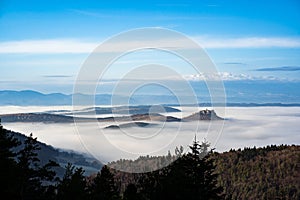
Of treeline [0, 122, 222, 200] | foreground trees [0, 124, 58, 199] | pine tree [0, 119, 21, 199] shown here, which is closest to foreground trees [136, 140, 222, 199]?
treeline [0, 122, 222, 200]

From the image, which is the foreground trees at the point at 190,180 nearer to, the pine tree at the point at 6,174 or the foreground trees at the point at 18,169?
the foreground trees at the point at 18,169

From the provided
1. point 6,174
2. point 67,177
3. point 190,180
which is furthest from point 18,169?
point 67,177

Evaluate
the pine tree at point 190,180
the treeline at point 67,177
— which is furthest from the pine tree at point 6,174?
the pine tree at point 190,180

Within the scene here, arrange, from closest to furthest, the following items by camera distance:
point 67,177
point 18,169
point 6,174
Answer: point 6,174 < point 18,169 < point 67,177

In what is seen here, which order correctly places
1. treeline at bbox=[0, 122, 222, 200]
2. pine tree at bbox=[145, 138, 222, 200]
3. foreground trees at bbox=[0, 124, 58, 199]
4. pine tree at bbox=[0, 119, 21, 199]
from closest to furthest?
pine tree at bbox=[0, 119, 21, 199]
foreground trees at bbox=[0, 124, 58, 199]
treeline at bbox=[0, 122, 222, 200]
pine tree at bbox=[145, 138, 222, 200]

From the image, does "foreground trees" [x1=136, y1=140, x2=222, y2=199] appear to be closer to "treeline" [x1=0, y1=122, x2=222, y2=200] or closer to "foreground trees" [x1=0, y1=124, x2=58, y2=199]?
"treeline" [x1=0, y1=122, x2=222, y2=200]

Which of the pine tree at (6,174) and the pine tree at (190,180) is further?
the pine tree at (190,180)

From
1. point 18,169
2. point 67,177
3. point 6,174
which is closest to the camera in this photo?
point 6,174

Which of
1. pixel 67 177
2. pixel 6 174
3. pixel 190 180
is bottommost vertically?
pixel 67 177

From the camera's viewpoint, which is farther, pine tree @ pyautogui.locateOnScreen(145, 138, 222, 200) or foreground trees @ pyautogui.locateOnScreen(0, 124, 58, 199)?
pine tree @ pyautogui.locateOnScreen(145, 138, 222, 200)

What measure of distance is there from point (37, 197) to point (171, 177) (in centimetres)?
967

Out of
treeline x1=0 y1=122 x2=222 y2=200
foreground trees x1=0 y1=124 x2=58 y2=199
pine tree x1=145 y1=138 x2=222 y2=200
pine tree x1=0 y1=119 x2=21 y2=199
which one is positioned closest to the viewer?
pine tree x1=0 y1=119 x2=21 y2=199

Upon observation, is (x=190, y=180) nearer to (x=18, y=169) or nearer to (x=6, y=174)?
(x=18, y=169)

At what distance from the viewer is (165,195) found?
3141cm
